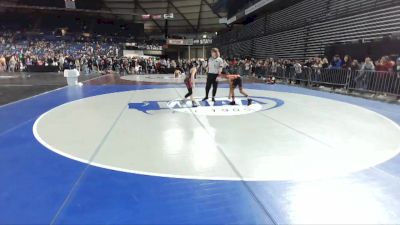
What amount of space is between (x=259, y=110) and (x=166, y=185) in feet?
16.6

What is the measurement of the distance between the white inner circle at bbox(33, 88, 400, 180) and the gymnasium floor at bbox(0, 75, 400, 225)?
2 cm

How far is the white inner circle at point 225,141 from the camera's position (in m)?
3.79

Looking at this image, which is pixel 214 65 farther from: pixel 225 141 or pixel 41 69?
pixel 41 69

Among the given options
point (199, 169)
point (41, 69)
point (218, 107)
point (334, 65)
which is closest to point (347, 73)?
point (334, 65)

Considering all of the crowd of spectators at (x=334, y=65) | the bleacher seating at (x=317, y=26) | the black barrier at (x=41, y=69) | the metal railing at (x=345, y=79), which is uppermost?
the bleacher seating at (x=317, y=26)

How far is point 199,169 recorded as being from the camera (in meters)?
3.74

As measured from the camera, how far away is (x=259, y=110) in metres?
7.88

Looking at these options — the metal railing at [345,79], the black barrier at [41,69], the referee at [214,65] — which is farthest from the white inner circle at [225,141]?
the black barrier at [41,69]

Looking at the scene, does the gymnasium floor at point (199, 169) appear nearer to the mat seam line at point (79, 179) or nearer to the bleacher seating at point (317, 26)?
the mat seam line at point (79, 179)

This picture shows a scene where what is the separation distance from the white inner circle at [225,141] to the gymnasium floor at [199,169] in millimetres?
18

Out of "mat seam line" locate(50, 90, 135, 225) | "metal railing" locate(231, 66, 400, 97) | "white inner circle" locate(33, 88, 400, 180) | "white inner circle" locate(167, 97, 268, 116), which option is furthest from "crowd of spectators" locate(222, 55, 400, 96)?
"mat seam line" locate(50, 90, 135, 225)

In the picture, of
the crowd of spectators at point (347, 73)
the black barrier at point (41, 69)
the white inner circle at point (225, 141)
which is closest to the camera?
the white inner circle at point (225, 141)

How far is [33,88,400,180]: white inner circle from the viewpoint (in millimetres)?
3791

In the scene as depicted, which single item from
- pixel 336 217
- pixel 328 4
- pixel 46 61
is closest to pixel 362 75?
pixel 328 4
